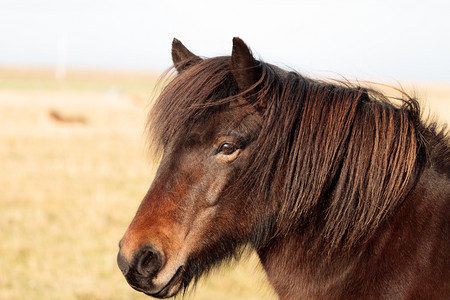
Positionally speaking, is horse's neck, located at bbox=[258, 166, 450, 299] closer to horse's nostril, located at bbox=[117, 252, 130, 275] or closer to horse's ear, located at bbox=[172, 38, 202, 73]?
horse's nostril, located at bbox=[117, 252, 130, 275]

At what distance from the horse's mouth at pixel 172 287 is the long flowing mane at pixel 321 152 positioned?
52cm

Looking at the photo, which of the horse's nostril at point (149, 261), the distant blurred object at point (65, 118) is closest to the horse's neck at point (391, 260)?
the horse's nostril at point (149, 261)

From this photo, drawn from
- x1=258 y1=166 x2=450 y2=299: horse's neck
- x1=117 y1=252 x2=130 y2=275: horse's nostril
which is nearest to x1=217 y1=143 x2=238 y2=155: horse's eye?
x1=258 y1=166 x2=450 y2=299: horse's neck

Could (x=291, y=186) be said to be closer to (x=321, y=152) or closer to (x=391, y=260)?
(x=321, y=152)

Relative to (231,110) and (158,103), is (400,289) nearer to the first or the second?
(231,110)

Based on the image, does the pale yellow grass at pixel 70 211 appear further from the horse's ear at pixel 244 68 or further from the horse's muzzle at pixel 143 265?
the horse's ear at pixel 244 68

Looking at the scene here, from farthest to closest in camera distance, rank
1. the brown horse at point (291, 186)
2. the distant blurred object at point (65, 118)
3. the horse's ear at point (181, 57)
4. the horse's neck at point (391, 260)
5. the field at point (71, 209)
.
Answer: the distant blurred object at point (65, 118)
the field at point (71, 209)
the horse's ear at point (181, 57)
the brown horse at point (291, 186)
the horse's neck at point (391, 260)

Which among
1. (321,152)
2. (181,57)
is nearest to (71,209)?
(181,57)

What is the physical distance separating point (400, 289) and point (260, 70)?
1309 mm

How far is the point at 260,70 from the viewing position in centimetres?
270

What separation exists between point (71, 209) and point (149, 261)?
956cm

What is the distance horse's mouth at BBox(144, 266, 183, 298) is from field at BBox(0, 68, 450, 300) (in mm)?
398

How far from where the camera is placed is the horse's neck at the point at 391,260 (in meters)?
2.43

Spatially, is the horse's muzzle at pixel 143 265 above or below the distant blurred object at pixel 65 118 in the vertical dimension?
above
